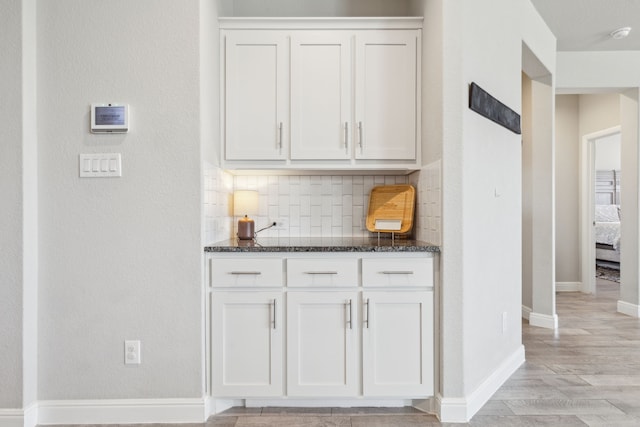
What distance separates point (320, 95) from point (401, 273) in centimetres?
119

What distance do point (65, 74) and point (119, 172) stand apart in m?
0.58

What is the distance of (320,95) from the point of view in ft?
8.12

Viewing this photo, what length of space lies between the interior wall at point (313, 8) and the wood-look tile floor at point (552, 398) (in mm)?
2597

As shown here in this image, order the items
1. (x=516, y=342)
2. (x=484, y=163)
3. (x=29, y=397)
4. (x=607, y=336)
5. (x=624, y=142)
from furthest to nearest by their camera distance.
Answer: (x=624, y=142) < (x=607, y=336) < (x=516, y=342) < (x=484, y=163) < (x=29, y=397)

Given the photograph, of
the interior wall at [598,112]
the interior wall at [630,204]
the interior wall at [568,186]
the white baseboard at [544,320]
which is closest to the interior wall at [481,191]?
the white baseboard at [544,320]

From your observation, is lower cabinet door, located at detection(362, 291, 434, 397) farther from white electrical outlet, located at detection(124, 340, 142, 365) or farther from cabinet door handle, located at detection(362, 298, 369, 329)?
white electrical outlet, located at detection(124, 340, 142, 365)

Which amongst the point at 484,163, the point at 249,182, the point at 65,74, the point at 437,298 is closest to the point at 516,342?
the point at 437,298

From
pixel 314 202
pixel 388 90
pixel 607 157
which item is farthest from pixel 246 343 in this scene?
pixel 607 157

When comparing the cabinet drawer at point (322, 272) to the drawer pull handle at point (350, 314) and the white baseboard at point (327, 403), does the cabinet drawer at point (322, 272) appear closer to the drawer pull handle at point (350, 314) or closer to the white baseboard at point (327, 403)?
the drawer pull handle at point (350, 314)

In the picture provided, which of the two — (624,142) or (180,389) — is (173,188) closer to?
(180,389)

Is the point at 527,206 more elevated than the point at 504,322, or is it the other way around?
the point at 527,206

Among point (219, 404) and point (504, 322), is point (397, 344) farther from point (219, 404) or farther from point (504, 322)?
point (219, 404)

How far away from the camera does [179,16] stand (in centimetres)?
209

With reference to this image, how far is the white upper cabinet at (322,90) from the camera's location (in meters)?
2.46
